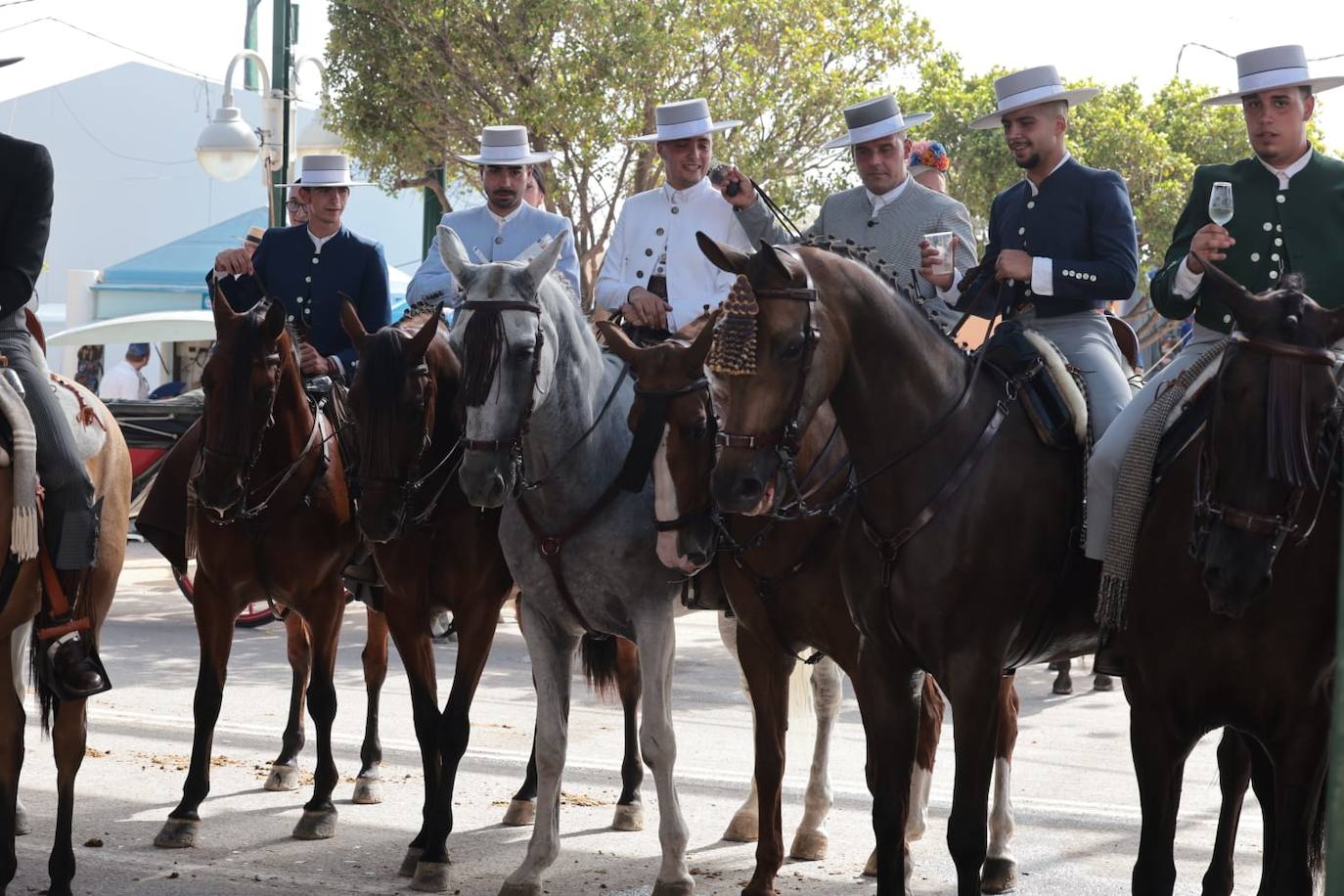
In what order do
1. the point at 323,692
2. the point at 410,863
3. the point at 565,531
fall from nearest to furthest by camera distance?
the point at 565,531
the point at 410,863
the point at 323,692

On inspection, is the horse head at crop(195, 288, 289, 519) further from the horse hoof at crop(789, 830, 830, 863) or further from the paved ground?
the horse hoof at crop(789, 830, 830, 863)

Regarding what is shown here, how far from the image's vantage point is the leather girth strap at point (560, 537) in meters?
6.11

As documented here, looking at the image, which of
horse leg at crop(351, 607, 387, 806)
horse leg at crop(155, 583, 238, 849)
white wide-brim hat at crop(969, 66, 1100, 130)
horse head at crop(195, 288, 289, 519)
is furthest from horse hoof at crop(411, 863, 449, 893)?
white wide-brim hat at crop(969, 66, 1100, 130)

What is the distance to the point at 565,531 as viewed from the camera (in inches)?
241

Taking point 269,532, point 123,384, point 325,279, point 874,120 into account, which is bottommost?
point 123,384

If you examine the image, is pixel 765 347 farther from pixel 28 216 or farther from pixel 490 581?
pixel 28 216

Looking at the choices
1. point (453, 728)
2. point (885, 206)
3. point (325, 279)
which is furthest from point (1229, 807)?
point (325, 279)

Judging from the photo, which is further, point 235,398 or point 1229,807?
point 235,398

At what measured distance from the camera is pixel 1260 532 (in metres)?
4.22

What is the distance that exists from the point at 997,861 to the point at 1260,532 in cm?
259

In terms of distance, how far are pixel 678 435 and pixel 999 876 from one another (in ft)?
7.39

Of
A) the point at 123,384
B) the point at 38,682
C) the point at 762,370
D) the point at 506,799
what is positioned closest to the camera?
the point at 762,370

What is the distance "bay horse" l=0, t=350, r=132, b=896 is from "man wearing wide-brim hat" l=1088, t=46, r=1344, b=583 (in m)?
3.80

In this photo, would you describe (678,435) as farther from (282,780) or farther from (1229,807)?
(282,780)
